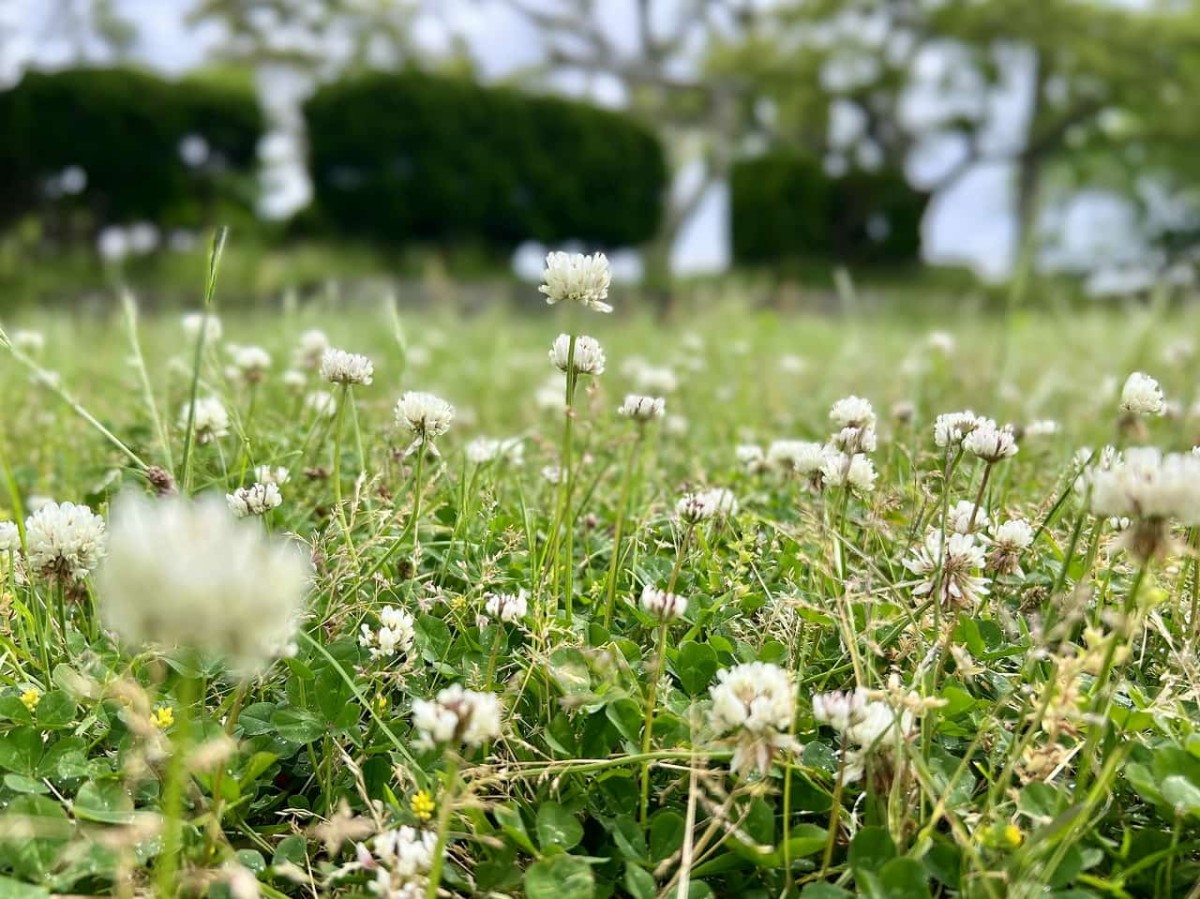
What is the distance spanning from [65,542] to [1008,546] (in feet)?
3.46

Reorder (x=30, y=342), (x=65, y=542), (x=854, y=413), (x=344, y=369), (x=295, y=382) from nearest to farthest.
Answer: (x=65, y=542) → (x=344, y=369) → (x=854, y=413) → (x=295, y=382) → (x=30, y=342)

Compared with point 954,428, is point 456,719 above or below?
below

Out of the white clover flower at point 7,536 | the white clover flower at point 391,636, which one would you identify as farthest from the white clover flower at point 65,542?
the white clover flower at point 391,636

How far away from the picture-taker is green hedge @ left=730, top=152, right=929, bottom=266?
15.2 metres

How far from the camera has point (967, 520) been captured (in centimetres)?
112

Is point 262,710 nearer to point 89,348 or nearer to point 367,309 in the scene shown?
point 89,348

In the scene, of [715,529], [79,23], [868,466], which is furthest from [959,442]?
[79,23]

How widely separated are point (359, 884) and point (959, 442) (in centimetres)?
84

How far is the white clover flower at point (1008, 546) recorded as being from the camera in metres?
1.08

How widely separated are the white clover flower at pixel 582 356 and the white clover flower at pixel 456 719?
0.46m

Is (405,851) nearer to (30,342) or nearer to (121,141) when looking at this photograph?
(30,342)

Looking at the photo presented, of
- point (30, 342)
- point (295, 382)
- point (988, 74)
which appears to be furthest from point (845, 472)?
point (988, 74)

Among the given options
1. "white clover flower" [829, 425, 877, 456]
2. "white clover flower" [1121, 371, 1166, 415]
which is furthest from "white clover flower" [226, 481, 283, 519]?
"white clover flower" [1121, 371, 1166, 415]

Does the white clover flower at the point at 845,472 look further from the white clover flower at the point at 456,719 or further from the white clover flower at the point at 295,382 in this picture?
the white clover flower at the point at 295,382
